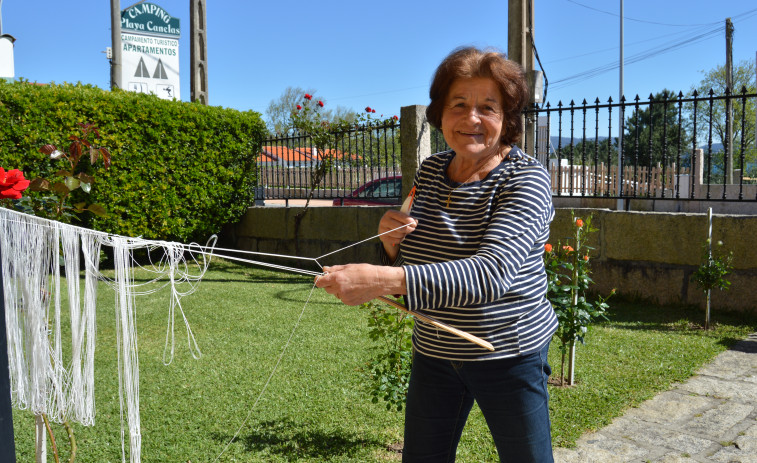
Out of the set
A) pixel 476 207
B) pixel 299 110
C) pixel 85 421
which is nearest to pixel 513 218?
pixel 476 207

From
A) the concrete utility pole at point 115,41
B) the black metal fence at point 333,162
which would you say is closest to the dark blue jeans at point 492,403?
the black metal fence at point 333,162

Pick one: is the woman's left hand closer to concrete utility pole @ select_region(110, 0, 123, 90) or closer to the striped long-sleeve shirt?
the striped long-sleeve shirt

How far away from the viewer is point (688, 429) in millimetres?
3309

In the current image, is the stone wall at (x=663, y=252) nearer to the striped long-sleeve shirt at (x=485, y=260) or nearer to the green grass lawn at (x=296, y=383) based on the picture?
the green grass lawn at (x=296, y=383)

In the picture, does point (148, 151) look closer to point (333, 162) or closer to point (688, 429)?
point (333, 162)

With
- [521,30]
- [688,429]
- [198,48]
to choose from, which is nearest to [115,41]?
[198,48]

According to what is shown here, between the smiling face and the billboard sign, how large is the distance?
29.0ft

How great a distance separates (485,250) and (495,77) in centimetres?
53

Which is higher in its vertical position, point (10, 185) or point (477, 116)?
point (477, 116)

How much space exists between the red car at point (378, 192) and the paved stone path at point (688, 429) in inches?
215

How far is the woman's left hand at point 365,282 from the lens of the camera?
4.48 ft

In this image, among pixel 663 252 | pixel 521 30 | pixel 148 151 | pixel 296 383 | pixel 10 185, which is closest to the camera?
pixel 10 185

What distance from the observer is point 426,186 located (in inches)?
73.2

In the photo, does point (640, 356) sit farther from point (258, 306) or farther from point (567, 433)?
point (258, 306)
